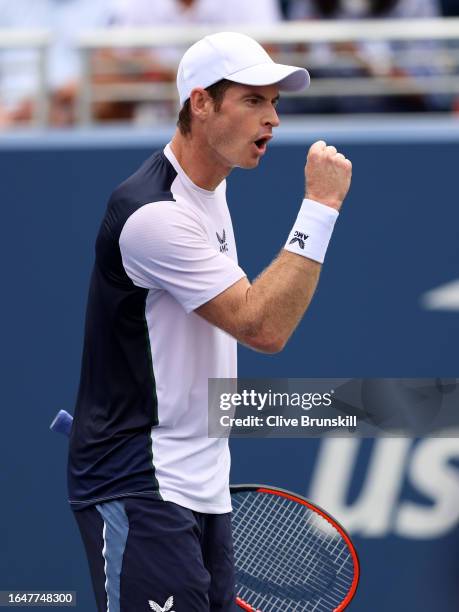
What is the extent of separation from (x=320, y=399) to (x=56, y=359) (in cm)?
86

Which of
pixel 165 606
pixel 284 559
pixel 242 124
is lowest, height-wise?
pixel 284 559

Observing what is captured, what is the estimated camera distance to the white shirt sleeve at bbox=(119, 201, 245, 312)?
2.62 metres

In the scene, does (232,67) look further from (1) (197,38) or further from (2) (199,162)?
(1) (197,38)

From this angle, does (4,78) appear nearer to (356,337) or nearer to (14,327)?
(14,327)

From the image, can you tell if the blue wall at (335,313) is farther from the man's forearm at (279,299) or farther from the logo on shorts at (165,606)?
the man's forearm at (279,299)

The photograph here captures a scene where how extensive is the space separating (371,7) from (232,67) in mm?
2988

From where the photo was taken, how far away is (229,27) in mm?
4414

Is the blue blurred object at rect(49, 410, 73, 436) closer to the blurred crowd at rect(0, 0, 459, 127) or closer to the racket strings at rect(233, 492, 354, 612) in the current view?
the racket strings at rect(233, 492, 354, 612)

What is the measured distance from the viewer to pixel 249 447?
4.08 meters

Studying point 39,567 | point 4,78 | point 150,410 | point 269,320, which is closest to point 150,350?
point 150,410

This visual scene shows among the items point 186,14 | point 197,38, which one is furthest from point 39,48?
point 186,14

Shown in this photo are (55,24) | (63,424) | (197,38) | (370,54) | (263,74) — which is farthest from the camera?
(55,24)

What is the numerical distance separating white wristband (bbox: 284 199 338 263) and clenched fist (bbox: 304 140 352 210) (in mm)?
19

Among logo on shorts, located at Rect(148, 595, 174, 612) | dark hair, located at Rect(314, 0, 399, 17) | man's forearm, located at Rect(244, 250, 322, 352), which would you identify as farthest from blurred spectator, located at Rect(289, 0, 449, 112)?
logo on shorts, located at Rect(148, 595, 174, 612)
